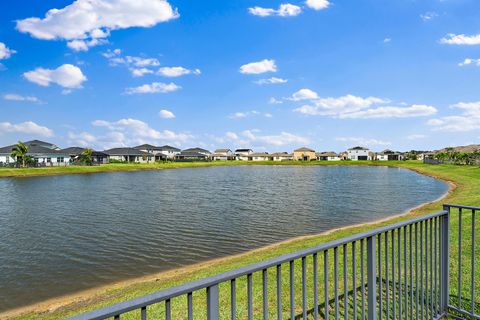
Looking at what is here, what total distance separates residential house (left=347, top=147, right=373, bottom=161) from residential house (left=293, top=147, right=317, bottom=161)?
17.4 m

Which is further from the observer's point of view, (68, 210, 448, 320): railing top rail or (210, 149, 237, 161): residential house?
Answer: (210, 149, 237, 161): residential house

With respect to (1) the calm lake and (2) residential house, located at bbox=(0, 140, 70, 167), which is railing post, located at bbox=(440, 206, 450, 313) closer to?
(1) the calm lake

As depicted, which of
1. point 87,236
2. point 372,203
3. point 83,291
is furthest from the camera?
point 372,203

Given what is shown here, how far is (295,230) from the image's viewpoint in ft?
57.4

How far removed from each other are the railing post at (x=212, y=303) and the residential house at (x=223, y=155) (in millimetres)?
163953

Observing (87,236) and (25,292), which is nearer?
(25,292)

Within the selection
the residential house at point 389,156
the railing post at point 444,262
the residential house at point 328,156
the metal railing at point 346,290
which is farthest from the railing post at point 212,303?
the residential house at point 389,156

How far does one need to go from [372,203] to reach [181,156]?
126 metres

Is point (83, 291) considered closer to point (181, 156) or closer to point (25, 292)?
point (25, 292)

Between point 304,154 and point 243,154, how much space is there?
117 feet

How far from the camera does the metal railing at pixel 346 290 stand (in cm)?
240

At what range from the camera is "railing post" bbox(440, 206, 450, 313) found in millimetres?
4945

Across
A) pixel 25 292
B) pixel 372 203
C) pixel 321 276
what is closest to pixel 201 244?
pixel 25 292

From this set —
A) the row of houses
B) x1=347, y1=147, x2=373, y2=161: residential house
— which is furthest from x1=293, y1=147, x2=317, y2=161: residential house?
x1=347, y1=147, x2=373, y2=161: residential house
